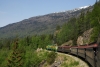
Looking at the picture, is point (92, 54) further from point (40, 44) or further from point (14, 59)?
point (40, 44)

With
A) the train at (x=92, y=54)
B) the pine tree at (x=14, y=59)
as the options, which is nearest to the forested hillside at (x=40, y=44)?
the pine tree at (x=14, y=59)

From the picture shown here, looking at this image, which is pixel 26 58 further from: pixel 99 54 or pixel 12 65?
pixel 99 54

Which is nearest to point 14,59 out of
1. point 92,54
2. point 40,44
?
point 92,54

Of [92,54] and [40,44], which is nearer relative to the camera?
[92,54]

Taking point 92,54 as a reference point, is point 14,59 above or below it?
below

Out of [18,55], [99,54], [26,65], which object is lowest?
[26,65]

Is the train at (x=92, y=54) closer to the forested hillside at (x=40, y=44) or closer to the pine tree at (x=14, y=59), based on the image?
the forested hillside at (x=40, y=44)

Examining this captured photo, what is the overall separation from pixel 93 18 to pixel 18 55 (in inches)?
1342

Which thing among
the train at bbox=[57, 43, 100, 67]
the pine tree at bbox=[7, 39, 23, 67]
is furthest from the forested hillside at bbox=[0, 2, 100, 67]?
the train at bbox=[57, 43, 100, 67]

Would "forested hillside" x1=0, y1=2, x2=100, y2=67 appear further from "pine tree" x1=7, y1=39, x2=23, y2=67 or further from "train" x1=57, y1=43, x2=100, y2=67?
"train" x1=57, y1=43, x2=100, y2=67

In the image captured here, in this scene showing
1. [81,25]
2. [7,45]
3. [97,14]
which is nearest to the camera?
[97,14]

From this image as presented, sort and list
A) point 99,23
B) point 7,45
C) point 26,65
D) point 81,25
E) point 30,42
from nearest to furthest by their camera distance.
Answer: point 99,23 → point 26,65 → point 81,25 → point 30,42 → point 7,45

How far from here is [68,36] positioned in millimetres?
133125

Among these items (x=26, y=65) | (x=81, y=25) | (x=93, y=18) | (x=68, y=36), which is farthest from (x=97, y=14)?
(x=68, y=36)
